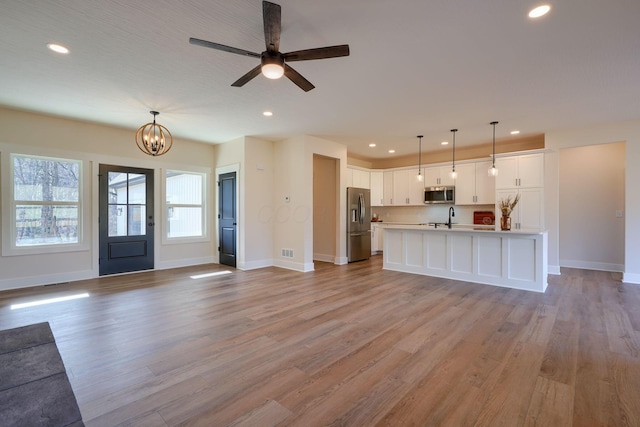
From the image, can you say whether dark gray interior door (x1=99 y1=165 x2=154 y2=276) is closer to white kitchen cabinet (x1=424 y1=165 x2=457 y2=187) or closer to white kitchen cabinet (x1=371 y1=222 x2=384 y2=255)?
white kitchen cabinet (x1=371 y1=222 x2=384 y2=255)

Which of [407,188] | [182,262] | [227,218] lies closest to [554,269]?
[407,188]

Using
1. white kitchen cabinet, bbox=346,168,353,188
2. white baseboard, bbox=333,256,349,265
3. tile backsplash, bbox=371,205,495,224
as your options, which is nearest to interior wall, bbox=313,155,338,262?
white baseboard, bbox=333,256,349,265

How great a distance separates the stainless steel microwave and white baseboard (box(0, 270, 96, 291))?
7543 millimetres

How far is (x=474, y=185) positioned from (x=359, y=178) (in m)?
2.82

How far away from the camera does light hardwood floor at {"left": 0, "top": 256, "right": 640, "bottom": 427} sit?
5.89ft

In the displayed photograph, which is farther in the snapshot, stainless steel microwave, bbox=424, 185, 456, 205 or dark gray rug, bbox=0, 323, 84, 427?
stainless steel microwave, bbox=424, 185, 456, 205

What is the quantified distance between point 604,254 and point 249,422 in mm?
7705

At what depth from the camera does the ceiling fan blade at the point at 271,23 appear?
2.00 m

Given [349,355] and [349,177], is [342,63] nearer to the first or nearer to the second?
[349,355]

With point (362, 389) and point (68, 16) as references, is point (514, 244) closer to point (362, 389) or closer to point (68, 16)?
point (362, 389)

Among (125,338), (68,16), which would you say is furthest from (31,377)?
(68,16)

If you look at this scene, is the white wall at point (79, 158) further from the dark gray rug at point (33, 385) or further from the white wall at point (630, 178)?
the white wall at point (630, 178)

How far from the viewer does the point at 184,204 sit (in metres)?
6.61

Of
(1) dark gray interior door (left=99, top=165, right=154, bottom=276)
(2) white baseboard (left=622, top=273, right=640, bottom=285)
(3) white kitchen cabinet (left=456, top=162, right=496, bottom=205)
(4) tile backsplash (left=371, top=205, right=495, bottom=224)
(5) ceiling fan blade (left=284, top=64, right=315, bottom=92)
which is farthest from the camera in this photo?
(4) tile backsplash (left=371, top=205, right=495, bottom=224)
